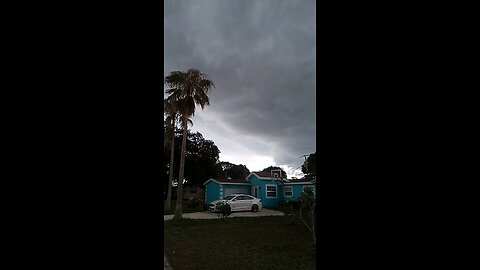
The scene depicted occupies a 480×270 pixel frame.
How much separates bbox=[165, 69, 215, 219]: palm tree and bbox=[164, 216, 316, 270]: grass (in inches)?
197

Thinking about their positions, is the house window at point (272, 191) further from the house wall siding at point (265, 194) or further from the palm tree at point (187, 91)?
the palm tree at point (187, 91)

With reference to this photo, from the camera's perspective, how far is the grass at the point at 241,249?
4.75m

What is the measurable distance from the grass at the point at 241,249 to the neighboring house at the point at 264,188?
1120 cm

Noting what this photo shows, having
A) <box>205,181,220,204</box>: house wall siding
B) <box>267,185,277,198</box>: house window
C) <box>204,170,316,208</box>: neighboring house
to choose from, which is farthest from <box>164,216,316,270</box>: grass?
<box>205,181,220,204</box>: house wall siding

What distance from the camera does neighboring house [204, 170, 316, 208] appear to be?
1970cm

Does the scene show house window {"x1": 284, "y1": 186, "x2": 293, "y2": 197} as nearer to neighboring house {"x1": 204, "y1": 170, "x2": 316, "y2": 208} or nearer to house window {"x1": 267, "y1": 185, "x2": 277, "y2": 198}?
neighboring house {"x1": 204, "y1": 170, "x2": 316, "y2": 208}

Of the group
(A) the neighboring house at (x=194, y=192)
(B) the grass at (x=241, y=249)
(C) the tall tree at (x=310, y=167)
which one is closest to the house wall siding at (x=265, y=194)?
(A) the neighboring house at (x=194, y=192)

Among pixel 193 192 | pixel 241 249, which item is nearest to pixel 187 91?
pixel 241 249

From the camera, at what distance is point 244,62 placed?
9562 millimetres

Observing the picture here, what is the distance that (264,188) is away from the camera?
806 inches
